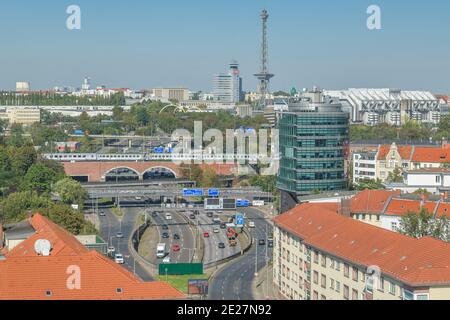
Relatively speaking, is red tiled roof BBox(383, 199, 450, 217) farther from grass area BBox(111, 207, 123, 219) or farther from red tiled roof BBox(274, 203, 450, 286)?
grass area BBox(111, 207, 123, 219)

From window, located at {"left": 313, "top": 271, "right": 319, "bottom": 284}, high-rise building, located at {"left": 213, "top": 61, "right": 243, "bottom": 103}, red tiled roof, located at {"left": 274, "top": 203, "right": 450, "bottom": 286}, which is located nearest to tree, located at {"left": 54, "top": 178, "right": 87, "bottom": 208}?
red tiled roof, located at {"left": 274, "top": 203, "right": 450, "bottom": 286}

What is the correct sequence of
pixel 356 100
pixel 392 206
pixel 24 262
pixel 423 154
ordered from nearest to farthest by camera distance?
pixel 24 262, pixel 392 206, pixel 423 154, pixel 356 100

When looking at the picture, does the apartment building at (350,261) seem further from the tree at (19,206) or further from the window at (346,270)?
the tree at (19,206)

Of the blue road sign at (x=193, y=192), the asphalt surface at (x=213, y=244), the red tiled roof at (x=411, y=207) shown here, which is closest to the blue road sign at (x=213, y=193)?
the blue road sign at (x=193, y=192)

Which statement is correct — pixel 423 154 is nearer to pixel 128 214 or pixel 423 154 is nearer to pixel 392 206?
pixel 128 214

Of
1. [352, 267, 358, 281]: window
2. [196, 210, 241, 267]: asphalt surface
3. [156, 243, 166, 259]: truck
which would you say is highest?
[352, 267, 358, 281]: window

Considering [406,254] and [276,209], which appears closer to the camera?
[406,254]
